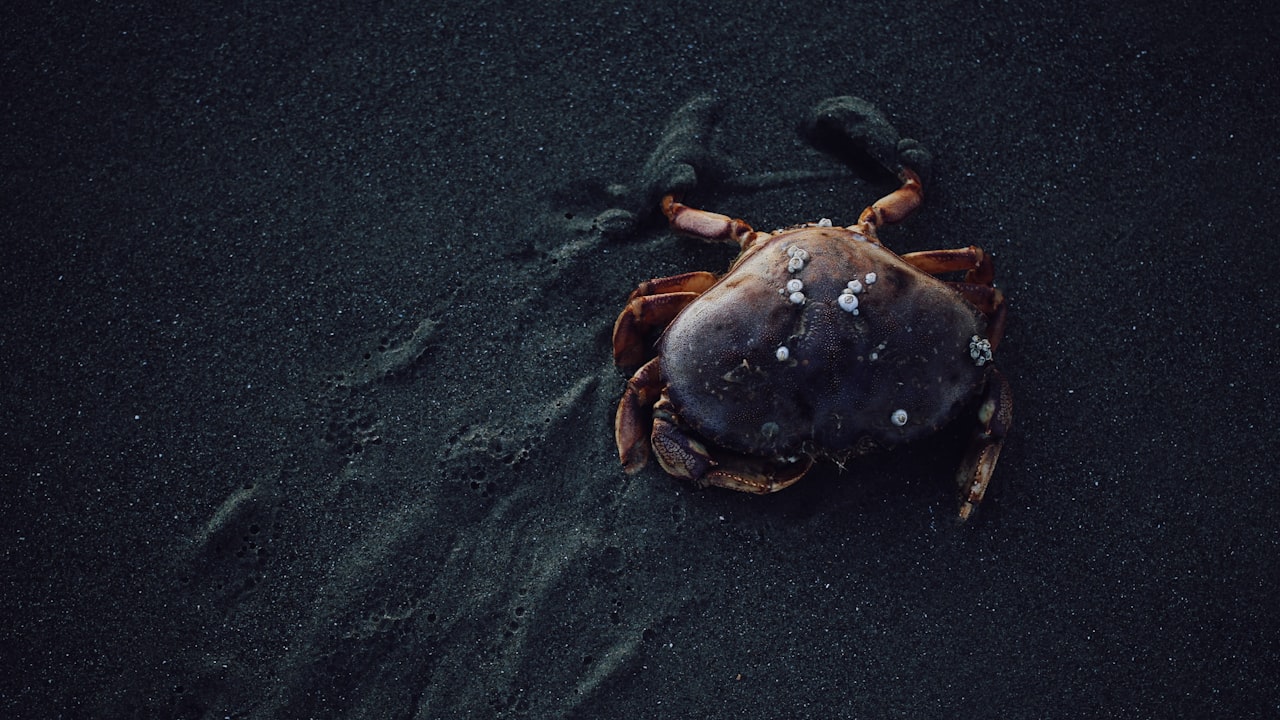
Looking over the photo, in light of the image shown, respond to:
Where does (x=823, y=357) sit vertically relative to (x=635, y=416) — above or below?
above

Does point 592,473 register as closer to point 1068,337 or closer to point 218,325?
point 218,325

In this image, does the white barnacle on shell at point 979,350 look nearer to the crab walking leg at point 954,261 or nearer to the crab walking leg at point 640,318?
the crab walking leg at point 954,261

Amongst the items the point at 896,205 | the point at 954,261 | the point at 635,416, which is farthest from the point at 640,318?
the point at 954,261

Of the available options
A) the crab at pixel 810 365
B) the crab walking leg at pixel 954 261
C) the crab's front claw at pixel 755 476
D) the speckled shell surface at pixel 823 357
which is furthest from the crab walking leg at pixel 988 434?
the crab's front claw at pixel 755 476

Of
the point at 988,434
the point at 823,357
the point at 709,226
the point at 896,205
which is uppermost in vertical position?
the point at 709,226

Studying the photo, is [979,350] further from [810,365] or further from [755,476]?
[755,476]

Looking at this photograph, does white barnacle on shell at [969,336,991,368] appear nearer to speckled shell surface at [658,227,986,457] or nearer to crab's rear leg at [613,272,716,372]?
speckled shell surface at [658,227,986,457]

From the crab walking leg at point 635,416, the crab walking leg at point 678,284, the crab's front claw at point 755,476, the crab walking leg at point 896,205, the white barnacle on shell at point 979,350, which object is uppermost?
the crab walking leg at point 678,284

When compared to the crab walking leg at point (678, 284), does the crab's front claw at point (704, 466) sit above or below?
below
